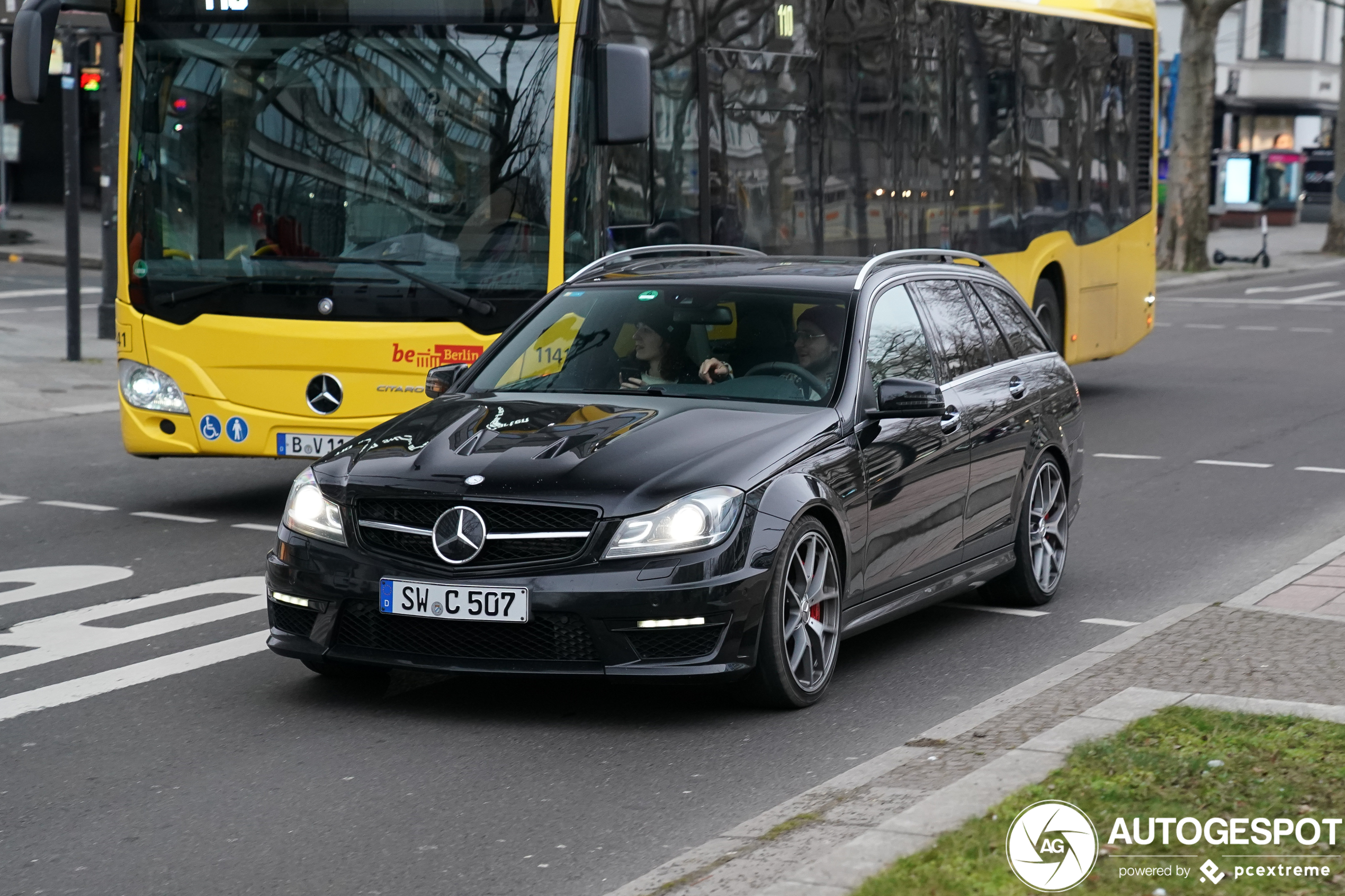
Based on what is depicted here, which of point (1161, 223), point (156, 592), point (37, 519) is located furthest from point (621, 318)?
point (1161, 223)

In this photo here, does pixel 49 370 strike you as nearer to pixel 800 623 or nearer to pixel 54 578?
pixel 54 578

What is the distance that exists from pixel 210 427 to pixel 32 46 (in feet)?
7.12

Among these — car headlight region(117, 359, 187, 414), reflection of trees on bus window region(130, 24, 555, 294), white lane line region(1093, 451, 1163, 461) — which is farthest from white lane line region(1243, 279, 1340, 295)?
car headlight region(117, 359, 187, 414)

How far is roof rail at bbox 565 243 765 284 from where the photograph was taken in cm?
810

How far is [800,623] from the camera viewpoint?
652cm

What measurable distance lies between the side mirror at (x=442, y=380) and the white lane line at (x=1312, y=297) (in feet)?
85.2

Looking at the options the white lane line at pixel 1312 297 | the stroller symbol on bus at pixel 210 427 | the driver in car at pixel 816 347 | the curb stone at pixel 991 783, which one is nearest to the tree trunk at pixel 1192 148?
the white lane line at pixel 1312 297

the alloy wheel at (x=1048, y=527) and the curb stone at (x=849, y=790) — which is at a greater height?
the alloy wheel at (x=1048, y=527)

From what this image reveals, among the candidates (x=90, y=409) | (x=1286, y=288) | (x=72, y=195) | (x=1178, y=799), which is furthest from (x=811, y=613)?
(x=1286, y=288)

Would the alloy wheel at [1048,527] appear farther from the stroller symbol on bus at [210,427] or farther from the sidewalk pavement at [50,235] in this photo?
the sidewalk pavement at [50,235]

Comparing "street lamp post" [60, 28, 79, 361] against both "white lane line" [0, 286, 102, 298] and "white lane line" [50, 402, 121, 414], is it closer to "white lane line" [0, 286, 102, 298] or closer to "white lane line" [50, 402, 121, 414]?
"white lane line" [50, 402, 121, 414]

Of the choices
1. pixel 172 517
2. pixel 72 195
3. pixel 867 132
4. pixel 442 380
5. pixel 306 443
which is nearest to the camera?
pixel 442 380

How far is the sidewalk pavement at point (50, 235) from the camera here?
32.7 metres

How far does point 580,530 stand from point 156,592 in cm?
333
